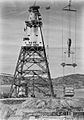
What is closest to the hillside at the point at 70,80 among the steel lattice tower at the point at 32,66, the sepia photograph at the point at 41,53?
the sepia photograph at the point at 41,53

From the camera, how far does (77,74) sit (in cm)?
865

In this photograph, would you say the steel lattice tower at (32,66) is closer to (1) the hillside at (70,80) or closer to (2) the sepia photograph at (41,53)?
(2) the sepia photograph at (41,53)

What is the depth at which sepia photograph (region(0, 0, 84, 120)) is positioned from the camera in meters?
8.18

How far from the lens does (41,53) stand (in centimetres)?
861

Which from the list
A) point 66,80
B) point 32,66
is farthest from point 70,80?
point 32,66

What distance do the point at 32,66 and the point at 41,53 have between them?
356 mm

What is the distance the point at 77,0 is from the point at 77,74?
155 centimetres

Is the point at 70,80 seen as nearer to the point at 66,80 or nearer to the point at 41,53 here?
the point at 66,80

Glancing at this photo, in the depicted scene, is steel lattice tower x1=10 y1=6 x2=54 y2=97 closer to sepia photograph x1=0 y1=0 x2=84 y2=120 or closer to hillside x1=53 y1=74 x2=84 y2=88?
sepia photograph x1=0 y1=0 x2=84 y2=120

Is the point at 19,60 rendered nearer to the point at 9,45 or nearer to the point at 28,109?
the point at 9,45

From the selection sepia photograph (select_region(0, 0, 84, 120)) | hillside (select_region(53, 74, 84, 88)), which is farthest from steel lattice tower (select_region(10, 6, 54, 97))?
hillside (select_region(53, 74, 84, 88))

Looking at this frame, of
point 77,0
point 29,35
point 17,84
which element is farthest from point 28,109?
point 77,0

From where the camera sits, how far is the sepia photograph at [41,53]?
8.18 metres

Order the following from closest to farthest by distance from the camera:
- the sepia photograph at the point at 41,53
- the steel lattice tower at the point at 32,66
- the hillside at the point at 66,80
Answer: the sepia photograph at the point at 41,53
the steel lattice tower at the point at 32,66
the hillside at the point at 66,80
